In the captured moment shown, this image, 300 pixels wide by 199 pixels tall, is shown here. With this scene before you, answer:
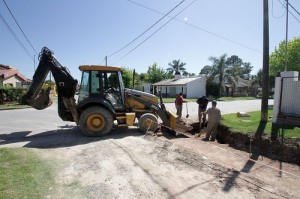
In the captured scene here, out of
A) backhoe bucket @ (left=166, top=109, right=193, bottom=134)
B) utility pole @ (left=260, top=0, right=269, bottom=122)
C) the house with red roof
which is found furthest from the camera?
the house with red roof

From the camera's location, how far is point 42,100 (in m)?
11.2

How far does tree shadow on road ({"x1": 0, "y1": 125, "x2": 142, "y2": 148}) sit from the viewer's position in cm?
958

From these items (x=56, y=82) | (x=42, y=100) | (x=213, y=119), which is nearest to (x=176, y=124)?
(x=213, y=119)

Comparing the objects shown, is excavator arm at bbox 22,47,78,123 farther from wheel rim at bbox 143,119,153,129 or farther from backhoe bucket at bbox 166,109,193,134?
backhoe bucket at bbox 166,109,193,134

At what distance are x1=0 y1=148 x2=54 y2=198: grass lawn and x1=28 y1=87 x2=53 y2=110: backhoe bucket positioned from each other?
3.33m

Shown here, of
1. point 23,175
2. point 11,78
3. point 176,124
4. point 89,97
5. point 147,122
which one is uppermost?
point 11,78

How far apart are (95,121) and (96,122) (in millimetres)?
55

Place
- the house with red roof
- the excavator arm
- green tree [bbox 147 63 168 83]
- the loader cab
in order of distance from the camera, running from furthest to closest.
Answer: green tree [bbox 147 63 168 83] < the house with red roof < the loader cab < the excavator arm

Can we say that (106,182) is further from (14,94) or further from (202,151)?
(14,94)

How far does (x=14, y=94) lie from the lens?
31953mm

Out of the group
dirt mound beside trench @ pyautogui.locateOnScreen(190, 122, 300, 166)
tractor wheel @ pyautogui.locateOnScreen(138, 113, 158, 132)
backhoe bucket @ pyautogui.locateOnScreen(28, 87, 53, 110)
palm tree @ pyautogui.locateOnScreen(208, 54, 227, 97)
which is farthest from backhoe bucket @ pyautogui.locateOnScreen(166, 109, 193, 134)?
palm tree @ pyautogui.locateOnScreen(208, 54, 227, 97)

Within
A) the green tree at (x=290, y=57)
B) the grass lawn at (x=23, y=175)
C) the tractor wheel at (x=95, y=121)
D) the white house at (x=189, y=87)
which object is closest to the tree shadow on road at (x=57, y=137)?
the tractor wheel at (x=95, y=121)

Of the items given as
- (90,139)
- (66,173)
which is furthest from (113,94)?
(66,173)

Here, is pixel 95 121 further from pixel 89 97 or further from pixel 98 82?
pixel 98 82
